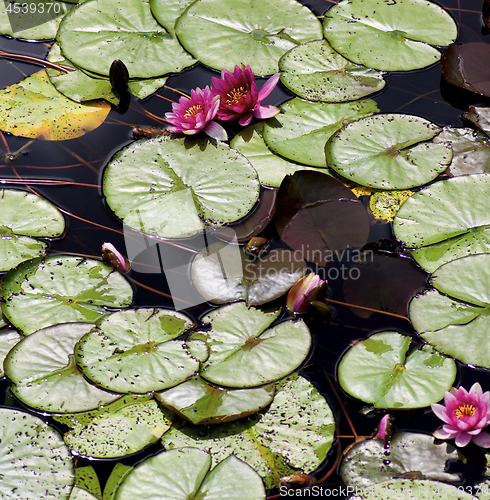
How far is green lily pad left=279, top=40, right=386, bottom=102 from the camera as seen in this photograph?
3.21 metres

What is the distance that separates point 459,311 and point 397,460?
0.83 m

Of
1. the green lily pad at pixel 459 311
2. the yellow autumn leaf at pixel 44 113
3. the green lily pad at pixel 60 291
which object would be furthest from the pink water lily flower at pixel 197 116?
the green lily pad at pixel 459 311

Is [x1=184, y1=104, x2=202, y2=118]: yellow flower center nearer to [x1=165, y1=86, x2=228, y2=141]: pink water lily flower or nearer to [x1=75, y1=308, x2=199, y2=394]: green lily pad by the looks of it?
[x1=165, y1=86, x2=228, y2=141]: pink water lily flower

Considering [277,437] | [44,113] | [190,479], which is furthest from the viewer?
[44,113]

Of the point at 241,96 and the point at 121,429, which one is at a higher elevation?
the point at 241,96

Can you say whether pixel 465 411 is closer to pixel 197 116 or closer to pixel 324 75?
pixel 197 116

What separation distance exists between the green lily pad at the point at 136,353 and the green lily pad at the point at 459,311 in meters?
1.20

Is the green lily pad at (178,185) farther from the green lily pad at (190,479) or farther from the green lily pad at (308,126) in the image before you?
the green lily pad at (190,479)

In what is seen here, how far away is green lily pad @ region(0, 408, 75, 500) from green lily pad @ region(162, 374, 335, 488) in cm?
45

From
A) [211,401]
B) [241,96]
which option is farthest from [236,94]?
[211,401]

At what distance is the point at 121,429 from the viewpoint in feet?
6.63

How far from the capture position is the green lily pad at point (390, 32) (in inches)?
132

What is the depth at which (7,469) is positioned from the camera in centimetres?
186

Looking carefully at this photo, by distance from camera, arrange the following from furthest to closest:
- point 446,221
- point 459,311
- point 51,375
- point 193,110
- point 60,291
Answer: point 193,110 → point 446,221 → point 60,291 → point 459,311 → point 51,375
